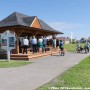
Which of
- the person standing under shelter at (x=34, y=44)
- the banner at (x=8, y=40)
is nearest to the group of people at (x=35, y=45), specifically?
the person standing under shelter at (x=34, y=44)

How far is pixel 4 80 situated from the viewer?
12219mm

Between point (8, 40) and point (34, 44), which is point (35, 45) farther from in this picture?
point (8, 40)

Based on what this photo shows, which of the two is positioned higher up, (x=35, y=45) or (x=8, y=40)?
(x=8, y=40)

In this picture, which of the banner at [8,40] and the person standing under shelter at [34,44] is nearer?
the banner at [8,40]

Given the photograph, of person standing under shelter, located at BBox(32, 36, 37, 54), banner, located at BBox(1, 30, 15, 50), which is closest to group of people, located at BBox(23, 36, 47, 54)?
person standing under shelter, located at BBox(32, 36, 37, 54)

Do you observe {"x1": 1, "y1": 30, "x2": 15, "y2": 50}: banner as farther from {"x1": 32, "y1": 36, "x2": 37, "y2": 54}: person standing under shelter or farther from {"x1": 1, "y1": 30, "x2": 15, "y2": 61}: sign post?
{"x1": 32, "y1": 36, "x2": 37, "y2": 54}: person standing under shelter

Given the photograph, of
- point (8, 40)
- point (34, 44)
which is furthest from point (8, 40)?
point (34, 44)

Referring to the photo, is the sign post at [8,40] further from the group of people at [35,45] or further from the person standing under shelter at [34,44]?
the person standing under shelter at [34,44]

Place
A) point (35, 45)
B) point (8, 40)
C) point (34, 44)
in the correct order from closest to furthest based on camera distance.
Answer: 1. point (8, 40)
2. point (34, 44)
3. point (35, 45)

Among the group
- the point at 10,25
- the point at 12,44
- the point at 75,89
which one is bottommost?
the point at 75,89

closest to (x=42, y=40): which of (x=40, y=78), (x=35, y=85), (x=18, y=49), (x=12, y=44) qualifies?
(x=18, y=49)

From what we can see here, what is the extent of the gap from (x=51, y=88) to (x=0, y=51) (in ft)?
54.7

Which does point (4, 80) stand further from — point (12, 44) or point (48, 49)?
point (48, 49)

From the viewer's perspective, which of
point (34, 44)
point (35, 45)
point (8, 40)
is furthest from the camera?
point (35, 45)
